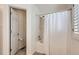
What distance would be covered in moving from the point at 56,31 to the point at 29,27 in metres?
0.31

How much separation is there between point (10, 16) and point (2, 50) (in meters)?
0.37

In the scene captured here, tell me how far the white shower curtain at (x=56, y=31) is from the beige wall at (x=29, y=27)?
14 centimetres

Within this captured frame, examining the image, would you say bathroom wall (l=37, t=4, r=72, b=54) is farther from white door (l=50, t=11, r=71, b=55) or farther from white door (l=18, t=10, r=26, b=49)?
white door (l=18, t=10, r=26, b=49)

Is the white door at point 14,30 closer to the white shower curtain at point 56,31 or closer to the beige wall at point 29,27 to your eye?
the beige wall at point 29,27

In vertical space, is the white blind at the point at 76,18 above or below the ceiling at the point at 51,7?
below

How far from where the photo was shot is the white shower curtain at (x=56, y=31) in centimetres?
117

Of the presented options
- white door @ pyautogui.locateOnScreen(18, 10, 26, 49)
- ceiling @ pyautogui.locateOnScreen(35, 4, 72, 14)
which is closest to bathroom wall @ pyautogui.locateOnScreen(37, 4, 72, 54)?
ceiling @ pyautogui.locateOnScreen(35, 4, 72, 14)

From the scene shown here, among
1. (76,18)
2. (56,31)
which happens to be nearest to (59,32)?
(56,31)

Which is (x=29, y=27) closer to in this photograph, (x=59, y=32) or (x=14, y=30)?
(x=14, y=30)

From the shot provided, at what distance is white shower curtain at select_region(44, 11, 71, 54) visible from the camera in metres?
1.17

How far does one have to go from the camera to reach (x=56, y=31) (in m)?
1.22

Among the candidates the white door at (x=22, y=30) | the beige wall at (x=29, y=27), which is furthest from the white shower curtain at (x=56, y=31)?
the white door at (x=22, y=30)

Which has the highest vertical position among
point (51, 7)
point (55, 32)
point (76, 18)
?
point (51, 7)

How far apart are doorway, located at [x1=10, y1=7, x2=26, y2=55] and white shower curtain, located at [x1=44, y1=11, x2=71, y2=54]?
25 centimetres
